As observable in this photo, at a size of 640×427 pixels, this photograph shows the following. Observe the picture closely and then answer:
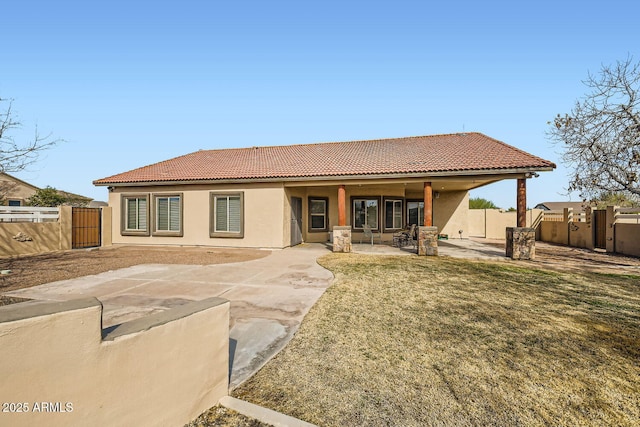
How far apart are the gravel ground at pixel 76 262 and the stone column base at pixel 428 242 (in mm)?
5974

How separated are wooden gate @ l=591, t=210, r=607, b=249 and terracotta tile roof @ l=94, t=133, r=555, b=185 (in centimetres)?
495

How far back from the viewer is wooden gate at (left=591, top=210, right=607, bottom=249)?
41.6 feet

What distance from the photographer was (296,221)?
14133mm

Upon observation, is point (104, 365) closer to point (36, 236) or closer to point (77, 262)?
point (77, 262)

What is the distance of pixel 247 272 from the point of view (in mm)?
7836

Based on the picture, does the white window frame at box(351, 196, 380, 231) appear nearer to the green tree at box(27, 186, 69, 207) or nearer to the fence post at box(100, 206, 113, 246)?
the fence post at box(100, 206, 113, 246)

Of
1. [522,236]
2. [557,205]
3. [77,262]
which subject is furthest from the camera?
[557,205]

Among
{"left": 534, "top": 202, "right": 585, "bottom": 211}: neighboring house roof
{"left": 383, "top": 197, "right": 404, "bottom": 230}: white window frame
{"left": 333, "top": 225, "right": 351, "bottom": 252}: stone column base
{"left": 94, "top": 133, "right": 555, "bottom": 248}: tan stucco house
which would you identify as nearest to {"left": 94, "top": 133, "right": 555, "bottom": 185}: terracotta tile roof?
{"left": 94, "top": 133, "right": 555, "bottom": 248}: tan stucco house

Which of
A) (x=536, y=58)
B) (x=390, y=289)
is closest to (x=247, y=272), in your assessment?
(x=390, y=289)

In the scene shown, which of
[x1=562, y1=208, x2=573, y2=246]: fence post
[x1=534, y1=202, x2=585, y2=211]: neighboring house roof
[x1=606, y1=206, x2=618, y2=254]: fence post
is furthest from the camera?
[x1=534, y1=202, x2=585, y2=211]: neighboring house roof

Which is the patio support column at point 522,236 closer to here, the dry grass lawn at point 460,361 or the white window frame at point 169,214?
the dry grass lawn at point 460,361

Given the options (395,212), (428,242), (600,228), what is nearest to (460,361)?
(428,242)

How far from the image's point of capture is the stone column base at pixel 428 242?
10.9m

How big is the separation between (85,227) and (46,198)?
18.5 metres
